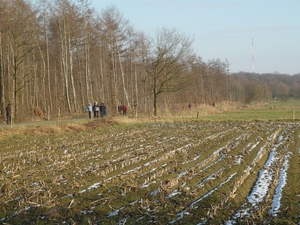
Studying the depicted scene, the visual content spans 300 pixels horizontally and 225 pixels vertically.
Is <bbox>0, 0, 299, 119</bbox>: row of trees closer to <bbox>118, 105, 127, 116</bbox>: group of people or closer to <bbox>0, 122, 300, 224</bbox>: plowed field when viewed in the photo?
<bbox>118, 105, 127, 116</bbox>: group of people

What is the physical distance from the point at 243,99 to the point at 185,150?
7255 cm

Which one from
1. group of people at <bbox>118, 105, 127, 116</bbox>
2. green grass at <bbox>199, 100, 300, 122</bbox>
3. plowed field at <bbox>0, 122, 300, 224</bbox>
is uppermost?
group of people at <bbox>118, 105, 127, 116</bbox>

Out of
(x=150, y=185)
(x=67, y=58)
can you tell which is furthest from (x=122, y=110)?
(x=150, y=185)

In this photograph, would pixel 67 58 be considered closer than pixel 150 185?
No

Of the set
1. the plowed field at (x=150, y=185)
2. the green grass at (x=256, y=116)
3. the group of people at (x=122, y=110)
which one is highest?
the group of people at (x=122, y=110)

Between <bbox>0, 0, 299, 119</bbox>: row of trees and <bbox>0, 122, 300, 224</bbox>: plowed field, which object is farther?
<bbox>0, 0, 299, 119</bbox>: row of trees

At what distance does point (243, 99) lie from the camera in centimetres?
8512

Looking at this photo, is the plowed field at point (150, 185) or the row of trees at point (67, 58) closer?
the plowed field at point (150, 185)

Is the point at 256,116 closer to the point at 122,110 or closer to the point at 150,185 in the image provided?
the point at 122,110

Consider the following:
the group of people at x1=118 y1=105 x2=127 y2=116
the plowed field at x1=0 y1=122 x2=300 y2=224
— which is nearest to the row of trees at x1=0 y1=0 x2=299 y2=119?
the group of people at x1=118 y1=105 x2=127 y2=116

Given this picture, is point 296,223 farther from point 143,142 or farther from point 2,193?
point 143,142

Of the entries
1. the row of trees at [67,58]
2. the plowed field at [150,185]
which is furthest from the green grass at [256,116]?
the plowed field at [150,185]

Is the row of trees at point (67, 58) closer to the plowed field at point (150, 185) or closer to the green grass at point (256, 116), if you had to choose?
the green grass at point (256, 116)

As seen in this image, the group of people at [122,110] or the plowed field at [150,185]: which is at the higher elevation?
the group of people at [122,110]
